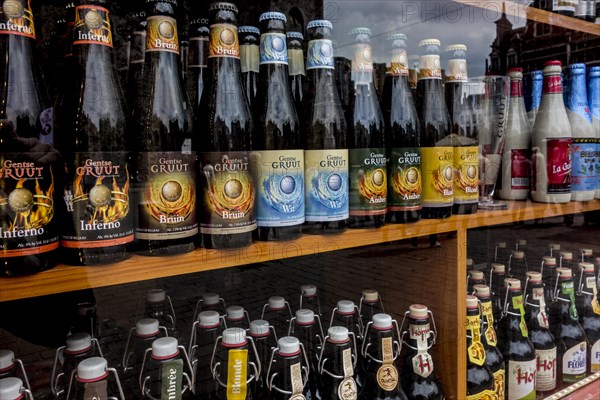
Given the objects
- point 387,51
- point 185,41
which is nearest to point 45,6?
point 185,41

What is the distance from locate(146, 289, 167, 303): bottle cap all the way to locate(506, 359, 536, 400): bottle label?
950 millimetres

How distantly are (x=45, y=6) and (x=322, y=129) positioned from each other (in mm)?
585

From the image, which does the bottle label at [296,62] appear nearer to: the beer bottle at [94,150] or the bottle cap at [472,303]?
the beer bottle at [94,150]

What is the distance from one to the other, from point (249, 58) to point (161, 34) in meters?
0.24

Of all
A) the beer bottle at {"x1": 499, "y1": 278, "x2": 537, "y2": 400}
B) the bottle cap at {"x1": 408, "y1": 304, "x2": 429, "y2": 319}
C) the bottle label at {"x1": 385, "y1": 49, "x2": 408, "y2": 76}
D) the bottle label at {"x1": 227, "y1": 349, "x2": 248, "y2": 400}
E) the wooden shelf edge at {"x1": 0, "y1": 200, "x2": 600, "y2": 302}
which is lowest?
the beer bottle at {"x1": 499, "y1": 278, "x2": 537, "y2": 400}

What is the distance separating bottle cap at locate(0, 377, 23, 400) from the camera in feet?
2.29

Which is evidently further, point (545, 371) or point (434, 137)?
point (545, 371)

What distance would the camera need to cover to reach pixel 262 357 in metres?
1.03

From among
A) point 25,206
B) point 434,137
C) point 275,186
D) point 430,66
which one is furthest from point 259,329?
point 430,66

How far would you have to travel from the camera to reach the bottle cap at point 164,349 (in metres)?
0.85

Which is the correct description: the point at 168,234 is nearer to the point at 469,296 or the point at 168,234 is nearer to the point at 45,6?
the point at 45,6

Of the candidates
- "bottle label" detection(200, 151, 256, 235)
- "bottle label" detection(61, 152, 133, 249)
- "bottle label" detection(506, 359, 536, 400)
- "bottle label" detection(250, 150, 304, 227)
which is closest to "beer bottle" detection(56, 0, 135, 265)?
"bottle label" detection(61, 152, 133, 249)

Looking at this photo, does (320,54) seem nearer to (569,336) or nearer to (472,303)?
(472,303)

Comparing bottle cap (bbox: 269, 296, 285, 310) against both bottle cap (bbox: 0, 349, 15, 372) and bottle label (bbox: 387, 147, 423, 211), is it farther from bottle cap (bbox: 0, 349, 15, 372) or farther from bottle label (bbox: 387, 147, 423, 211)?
bottle cap (bbox: 0, 349, 15, 372)
